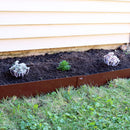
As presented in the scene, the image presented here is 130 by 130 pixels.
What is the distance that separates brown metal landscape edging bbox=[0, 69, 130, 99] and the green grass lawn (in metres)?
0.07

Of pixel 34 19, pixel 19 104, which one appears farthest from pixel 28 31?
pixel 19 104

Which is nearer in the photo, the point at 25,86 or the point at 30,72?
the point at 25,86

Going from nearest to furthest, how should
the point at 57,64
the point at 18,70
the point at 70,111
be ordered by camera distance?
the point at 70,111 → the point at 18,70 → the point at 57,64

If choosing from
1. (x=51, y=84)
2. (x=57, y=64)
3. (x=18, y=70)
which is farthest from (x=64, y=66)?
(x=18, y=70)

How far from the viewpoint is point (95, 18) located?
384cm

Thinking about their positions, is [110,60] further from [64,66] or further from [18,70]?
[18,70]

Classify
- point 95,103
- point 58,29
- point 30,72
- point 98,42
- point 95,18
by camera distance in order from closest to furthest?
point 95,103 → point 30,72 → point 58,29 → point 95,18 → point 98,42

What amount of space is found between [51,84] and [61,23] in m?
1.25

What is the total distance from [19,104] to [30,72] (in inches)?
25.8

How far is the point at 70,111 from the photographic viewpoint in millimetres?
2402

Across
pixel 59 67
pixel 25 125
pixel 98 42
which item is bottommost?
pixel 25 125

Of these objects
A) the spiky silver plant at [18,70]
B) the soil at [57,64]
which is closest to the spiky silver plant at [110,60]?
the soil at [57,64]

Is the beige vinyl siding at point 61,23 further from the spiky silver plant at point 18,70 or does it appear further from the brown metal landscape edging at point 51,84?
the brown metal landscape edging at point 51,84

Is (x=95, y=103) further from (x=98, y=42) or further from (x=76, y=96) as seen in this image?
(x=98, y=42)
